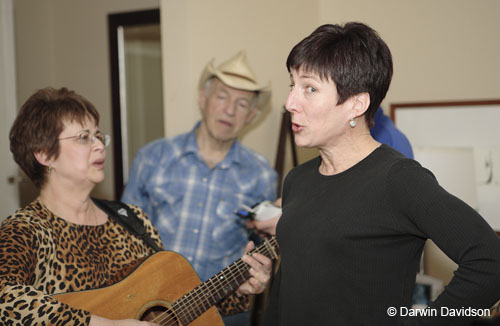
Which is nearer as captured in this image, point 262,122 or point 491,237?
point 491,237

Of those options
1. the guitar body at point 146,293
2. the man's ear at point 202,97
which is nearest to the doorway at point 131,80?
the man's ear at point 202,97

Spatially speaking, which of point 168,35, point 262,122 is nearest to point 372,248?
point 168,35

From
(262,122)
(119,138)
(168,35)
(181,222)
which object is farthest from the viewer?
(119,138)

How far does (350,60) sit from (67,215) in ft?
3.49

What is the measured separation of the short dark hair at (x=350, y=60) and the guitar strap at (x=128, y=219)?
3.01ft

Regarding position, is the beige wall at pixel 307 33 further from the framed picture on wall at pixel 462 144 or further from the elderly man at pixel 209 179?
the elderly man at pixel 209 179

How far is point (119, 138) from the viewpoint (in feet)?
15.6

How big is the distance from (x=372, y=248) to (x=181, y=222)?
138 cm

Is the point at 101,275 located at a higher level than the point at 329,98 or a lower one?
lower

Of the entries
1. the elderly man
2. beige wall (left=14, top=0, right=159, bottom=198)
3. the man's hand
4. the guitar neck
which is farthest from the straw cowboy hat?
beige wall (left=14, top=0, right=159, bottom=198)

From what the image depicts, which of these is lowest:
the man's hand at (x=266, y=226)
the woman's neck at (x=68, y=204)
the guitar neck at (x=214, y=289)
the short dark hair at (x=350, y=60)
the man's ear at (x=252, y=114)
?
the guitar neck at (x=214, y=289)

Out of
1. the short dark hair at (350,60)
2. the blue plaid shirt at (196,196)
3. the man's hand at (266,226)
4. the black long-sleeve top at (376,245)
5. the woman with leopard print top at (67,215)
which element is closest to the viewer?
the black long-sleeve top at (376,245)

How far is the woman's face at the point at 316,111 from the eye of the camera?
122cm

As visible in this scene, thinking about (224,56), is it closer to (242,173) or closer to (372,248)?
(242,173)
